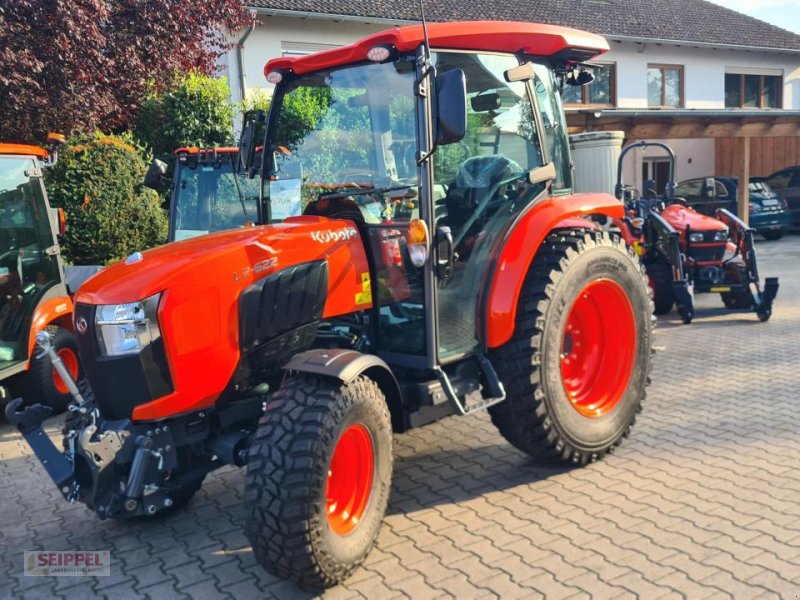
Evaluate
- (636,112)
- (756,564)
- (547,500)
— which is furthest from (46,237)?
(636,112)

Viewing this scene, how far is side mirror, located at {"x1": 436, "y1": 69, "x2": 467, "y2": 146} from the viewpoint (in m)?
3.11

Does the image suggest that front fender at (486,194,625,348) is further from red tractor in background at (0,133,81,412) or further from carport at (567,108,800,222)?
carport at (567,108,800,222)

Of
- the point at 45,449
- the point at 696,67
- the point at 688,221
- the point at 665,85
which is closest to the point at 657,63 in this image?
the point at 665,85

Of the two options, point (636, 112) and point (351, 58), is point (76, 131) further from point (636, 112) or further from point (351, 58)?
point (636, 112)

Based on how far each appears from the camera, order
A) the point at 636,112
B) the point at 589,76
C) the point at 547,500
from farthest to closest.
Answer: the point at 636,112 < the point at 589,76 < the point at 547,500

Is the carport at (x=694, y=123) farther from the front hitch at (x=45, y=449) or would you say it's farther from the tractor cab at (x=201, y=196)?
the front hitch at (x=45, y=449)

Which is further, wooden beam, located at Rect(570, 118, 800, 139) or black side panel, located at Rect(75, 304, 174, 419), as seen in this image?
wooden beam, located at Rect(570, 118, 800, 139)

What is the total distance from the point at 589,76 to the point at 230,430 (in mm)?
2923

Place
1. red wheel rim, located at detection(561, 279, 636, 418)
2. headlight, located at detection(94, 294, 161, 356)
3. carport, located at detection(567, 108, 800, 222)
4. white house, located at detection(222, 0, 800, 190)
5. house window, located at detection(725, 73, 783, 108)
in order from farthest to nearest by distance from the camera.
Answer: house window, located at detection(725, 73, 783, 108)
white house, located at detection(222, 0, 800, 190)
carport, located at detection(567, 108, 800, 222)
red wheel rim, located at detection(561, 279, 636, 418)
headlight, located at detection(94, 294, 161, 356)

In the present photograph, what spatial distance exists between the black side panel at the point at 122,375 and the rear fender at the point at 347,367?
0.51 metres

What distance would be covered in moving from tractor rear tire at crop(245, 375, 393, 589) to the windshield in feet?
16.6

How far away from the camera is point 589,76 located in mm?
4473

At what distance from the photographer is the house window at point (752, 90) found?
20375 millimetres

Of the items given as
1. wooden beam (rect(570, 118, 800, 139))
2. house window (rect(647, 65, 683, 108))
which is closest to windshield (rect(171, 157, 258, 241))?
wooden beam (rect(570, 118, 800, 139))
